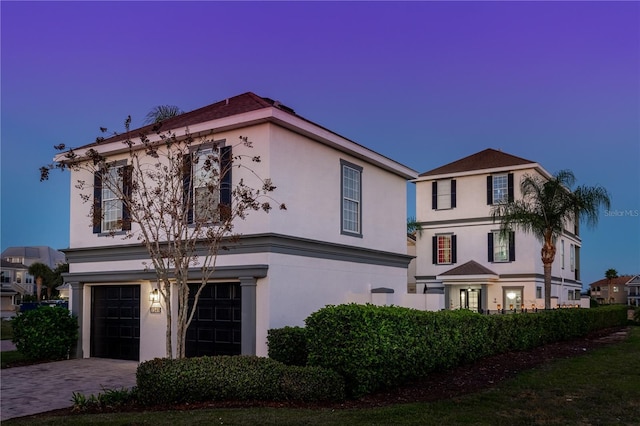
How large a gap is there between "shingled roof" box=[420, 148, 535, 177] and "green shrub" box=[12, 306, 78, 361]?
2244 centimetres

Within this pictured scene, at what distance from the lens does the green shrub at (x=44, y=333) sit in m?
17.1

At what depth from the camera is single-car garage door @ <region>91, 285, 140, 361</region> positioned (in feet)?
57.6

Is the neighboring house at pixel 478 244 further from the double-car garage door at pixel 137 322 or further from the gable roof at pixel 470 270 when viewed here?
the double-car garage door at pixel 137 322

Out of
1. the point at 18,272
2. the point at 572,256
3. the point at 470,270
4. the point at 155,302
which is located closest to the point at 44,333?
the point at 155,302

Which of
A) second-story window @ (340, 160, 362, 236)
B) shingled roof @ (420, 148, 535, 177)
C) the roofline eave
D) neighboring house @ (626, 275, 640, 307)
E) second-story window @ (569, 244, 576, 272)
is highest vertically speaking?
shingled roof @ (420, 148, 535, 177)

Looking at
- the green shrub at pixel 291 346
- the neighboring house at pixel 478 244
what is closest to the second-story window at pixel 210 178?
the green shrub at pixel 291 346

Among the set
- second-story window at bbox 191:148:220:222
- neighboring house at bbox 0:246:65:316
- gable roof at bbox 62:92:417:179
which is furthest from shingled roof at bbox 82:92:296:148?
neighboring house at bbox 0:246:65:316

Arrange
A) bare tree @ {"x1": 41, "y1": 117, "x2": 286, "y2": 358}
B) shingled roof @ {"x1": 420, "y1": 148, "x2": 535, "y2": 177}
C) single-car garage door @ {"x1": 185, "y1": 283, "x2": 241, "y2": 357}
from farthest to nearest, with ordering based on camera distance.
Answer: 1. shingled roof @ {"x1": 420, "y1": 148, "x2": 535, "y2": 177}
2. single-car garage door @ {"x1": 185, "y1": 283, "x2": 241, "y2": 357}
3. bare tree @ {"x1": 41, "y1": 117, "x2": 286, "y2": 358}

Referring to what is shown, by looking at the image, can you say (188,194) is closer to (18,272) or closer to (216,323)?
(216,323)

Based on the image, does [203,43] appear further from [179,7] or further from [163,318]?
[163,318]

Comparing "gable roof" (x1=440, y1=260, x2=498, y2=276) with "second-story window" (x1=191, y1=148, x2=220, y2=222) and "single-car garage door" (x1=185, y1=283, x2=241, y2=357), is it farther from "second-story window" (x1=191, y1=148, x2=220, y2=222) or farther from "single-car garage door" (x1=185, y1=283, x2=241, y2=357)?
"second-story window" (x1=191, y1=148, x2=220, y2=222)

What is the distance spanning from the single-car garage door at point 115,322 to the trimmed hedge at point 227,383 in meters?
7.63

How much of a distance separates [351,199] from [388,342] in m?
7.32

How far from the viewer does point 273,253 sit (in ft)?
46.8
